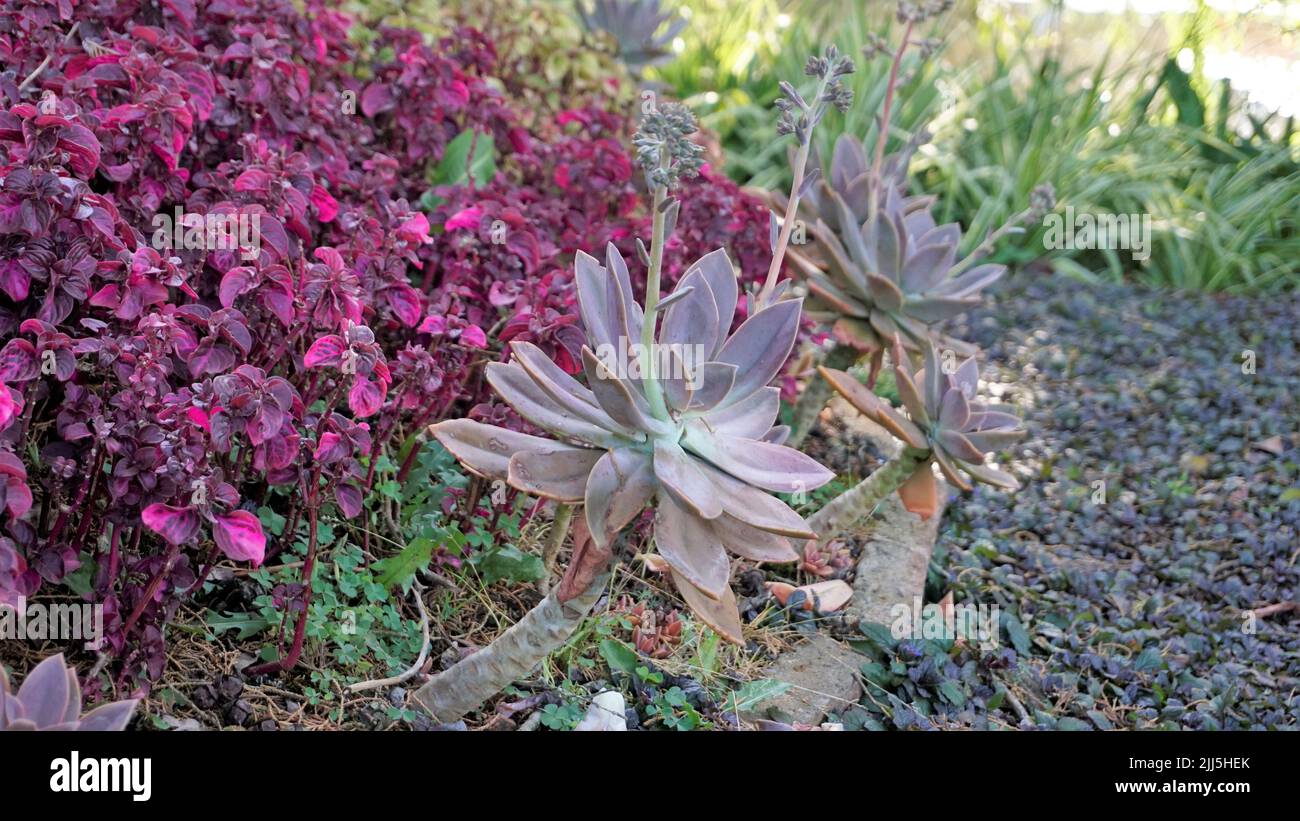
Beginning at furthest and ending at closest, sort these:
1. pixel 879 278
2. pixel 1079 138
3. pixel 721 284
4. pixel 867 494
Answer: pixel 1079 138 → pixel 879 278 → pixel 867 494 → pixel 721 284

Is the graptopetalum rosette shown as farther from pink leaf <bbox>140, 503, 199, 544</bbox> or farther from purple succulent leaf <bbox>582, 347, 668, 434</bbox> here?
pink leaf <bbox>140, 503, 199, 544</bbox>

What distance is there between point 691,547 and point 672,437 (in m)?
0.17

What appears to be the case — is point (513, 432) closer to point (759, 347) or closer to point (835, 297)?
point (759, 347)

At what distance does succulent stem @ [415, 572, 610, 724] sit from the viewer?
5.82 feet

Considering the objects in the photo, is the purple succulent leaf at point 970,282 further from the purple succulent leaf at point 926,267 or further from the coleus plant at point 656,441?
the coleus plant at point 656,441

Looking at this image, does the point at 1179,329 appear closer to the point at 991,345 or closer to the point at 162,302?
the point at 991,345

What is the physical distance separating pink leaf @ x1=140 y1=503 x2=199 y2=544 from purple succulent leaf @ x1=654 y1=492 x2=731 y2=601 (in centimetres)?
68

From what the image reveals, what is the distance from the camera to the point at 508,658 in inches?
73.1

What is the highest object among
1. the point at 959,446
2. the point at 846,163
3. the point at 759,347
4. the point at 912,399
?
the point at 846,163

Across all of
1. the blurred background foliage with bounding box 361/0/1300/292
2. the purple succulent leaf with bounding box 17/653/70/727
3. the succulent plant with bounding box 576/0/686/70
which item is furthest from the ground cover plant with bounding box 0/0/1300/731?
the blurred background foliage with bounding box 361/0/1300/292

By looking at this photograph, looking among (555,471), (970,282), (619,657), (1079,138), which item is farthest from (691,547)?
(1079,138)

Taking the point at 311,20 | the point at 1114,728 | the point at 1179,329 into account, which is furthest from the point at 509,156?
the point at 1179,329

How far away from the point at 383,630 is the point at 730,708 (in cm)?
69

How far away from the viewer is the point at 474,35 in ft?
10.6
